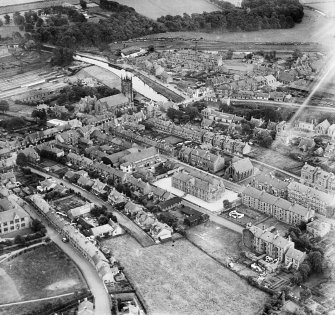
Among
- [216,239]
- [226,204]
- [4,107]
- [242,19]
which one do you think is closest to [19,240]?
[216,239]

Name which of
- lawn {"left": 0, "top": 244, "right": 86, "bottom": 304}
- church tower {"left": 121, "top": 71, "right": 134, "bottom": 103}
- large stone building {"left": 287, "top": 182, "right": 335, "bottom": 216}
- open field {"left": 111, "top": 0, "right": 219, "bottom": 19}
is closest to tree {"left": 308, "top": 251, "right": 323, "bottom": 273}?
large stone building {"left": 287, "top": 182, "right": 335, "bottom": 216}

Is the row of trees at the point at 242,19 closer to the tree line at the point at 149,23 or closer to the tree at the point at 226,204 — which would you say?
the tree line at the point at 149,23

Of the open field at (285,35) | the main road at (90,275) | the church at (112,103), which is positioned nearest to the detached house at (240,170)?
the main road at (90,275)

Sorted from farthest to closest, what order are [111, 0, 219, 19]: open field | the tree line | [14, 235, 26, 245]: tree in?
[111, 0, 219, 19]: open field → the tree line → [14, 235, 26, 245]: tree

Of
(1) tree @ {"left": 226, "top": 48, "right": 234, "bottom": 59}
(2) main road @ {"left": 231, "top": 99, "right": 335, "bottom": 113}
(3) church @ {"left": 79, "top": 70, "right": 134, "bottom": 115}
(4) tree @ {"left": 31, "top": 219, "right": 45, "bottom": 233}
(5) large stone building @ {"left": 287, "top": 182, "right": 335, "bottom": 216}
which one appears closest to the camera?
(4) tree @ {"left": 31, "top": 219, "right": 45, "bottom": 233}

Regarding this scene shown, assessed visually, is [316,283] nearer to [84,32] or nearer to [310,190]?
[310,190]

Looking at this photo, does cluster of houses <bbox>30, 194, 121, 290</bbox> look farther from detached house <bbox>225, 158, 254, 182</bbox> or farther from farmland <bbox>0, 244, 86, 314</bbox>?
detached house <bbox>225, 158, 254, 182</bbox>

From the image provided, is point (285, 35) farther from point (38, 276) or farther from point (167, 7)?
point (38, 276)
